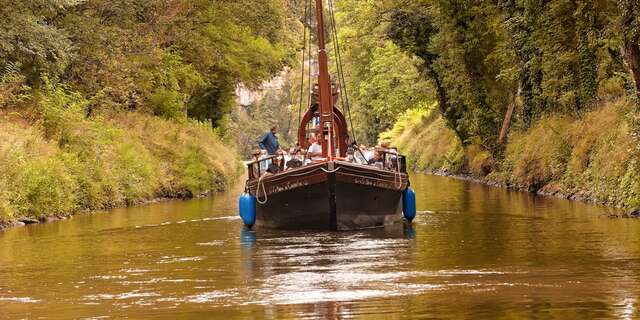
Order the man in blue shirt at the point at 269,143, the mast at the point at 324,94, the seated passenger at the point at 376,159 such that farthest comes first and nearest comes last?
1. the man in blue shirt at the point at 269,143
2. the seated passenger at the point at 376,159
3. the mast at the point at 324,94

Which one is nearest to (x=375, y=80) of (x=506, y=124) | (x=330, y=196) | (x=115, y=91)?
(x=506, y=124)

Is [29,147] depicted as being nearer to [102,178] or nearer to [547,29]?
[102,178]

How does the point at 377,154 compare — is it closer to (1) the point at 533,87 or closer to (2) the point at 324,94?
(2) the point at 324,94

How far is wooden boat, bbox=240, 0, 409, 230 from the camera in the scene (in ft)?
76.8

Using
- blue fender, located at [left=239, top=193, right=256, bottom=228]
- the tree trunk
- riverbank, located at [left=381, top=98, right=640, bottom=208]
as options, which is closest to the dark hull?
blue fender, located at [left=239, top=193, right=256, bottom=228]

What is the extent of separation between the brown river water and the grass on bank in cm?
158

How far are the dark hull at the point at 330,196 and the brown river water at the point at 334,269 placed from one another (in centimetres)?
50

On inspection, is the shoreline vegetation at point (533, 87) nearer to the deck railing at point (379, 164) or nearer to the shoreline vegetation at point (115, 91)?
the deck railing at point (379, 164)

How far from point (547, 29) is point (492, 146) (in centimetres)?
1163

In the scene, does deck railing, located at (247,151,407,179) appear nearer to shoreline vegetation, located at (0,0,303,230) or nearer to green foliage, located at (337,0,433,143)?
shoreline vegetation, located at (0,0,303,230)

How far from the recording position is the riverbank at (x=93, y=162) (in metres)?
28.4

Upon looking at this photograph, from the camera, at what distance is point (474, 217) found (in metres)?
27.1

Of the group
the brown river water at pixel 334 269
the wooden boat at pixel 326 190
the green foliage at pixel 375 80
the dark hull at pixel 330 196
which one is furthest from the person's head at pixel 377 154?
the green foliage at pixel 375 80

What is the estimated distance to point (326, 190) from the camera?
921 inches
